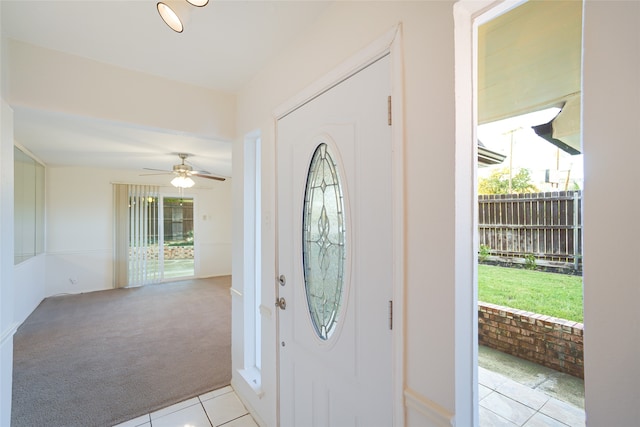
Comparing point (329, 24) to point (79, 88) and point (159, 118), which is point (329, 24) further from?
point (79, 88)

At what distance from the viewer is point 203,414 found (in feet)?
6.83

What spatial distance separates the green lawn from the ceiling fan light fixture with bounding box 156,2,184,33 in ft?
9.90

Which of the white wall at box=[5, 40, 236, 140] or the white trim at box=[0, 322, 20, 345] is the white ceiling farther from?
the white trim at box=[0, 322, 20, 345]

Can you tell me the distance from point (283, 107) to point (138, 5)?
2.71 feet

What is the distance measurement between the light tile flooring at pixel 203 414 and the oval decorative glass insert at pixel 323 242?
1.26m

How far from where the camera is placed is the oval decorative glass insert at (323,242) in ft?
4.33

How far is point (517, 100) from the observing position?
1.98 meters

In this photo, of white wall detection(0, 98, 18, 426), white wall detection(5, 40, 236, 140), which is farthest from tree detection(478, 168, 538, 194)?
white wall detection(0, 98, 18, 426)

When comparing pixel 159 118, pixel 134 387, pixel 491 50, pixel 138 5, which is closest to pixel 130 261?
→ pixel 134 387

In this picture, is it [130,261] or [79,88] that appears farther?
[130,261]

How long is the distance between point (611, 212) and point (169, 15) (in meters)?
1.60

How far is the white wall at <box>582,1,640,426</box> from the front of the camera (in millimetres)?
550

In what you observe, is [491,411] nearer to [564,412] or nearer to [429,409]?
[564,412]

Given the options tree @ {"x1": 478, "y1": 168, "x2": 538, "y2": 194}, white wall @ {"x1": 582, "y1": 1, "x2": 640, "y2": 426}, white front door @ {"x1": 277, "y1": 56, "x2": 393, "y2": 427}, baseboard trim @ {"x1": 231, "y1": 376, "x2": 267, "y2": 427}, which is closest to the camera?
white wall @ {"x1": 582, "y1": 1, "x2": 640, "y2": 426}
